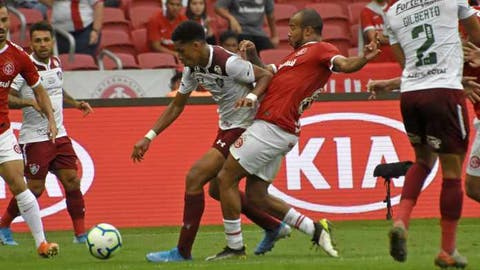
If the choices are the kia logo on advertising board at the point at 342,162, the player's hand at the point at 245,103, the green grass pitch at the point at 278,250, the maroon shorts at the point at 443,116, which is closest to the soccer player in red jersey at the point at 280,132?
the player's hand at the point at 245,103

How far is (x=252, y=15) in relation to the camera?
18.7 m

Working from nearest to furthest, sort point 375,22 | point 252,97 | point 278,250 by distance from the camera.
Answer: point 252,97, point 278,250, point 375,22

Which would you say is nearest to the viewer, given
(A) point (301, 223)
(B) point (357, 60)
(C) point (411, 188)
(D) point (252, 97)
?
(C) point (411, 188)

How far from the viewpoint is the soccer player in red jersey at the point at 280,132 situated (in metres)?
10.8

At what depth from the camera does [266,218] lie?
37.8 ft

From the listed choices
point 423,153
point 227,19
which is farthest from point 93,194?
point 423,153

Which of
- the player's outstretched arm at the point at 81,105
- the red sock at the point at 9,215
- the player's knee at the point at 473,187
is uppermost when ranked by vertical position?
the player's outstretched arm at the point at 81,105

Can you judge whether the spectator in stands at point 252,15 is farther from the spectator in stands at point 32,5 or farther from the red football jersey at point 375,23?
the spectator in stands at point 32,5

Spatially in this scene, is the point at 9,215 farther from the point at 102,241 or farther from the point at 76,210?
the point at 102,241

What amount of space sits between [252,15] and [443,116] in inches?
377

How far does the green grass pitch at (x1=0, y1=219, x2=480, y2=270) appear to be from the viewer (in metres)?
10.0

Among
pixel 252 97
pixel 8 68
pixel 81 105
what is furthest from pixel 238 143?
pixel 81 105

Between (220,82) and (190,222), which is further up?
(220,82)

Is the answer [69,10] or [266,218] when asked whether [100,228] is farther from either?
[69,10]
